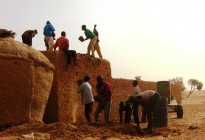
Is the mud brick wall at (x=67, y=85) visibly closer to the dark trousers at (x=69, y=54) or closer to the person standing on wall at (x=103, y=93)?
the dark trousers at (x=69, y=54)

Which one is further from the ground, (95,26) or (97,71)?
(95,26)

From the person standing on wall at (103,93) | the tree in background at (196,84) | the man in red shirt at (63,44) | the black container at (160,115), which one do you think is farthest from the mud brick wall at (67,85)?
the tree in background at (196,84)

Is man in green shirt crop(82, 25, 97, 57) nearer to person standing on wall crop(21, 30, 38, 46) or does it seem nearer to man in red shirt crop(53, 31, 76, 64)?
man in red shirt crop(53, 31, 76, 64)

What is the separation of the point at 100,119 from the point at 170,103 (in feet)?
14.3

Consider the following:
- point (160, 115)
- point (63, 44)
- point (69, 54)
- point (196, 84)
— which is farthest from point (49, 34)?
point (196, 84)

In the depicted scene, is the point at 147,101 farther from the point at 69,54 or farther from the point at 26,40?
the point at 26,40

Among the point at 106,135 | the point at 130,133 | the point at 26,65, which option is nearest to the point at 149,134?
the point at 130,133

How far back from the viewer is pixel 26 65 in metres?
8.34

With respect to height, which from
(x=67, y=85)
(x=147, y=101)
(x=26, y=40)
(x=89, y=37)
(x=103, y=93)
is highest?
(x=89, y=37)

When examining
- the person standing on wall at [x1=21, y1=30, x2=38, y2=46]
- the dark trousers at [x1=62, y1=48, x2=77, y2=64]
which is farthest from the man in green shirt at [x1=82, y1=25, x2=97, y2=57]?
the person standing on wall at [x1=21, y1=30, x2=38, y2=46]

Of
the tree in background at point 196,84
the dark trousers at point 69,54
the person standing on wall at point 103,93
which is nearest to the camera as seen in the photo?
the person standing on wall at point 103,93

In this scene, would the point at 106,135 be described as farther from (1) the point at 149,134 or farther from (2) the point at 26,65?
(2) the point at 26,65

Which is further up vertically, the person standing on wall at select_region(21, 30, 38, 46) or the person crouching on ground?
the person standing on wall at select_region(21, 30, 38, 46)

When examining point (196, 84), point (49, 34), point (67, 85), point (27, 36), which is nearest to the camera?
point (27, 36)
